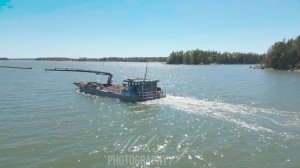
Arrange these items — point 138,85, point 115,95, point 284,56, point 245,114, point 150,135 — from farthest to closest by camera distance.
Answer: point 284,56, point 115,95, point 138,85, point 245,114, point 150,135

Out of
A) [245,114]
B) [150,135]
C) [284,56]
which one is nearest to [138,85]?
[245,114]

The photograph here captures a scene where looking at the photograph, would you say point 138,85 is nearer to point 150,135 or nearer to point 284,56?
point 150,135

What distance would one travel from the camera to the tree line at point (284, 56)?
163500 mm

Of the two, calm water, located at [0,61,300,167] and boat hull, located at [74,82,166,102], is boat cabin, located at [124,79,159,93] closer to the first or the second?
boat hull, located at [74,82,166,102]

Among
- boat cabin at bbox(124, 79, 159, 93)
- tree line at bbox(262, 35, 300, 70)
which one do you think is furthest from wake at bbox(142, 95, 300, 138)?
tree line at bbox(262, 35, 300, 70)

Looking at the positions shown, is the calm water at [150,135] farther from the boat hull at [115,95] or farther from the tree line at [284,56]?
the tree line at [284,56]

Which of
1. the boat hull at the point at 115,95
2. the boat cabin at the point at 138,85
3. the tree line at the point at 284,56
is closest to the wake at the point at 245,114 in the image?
the boat hull at the point at 115,95

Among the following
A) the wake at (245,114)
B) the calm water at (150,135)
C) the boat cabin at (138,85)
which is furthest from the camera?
the boat cabin at (138,85)

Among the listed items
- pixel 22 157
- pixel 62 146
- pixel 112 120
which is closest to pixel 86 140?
pixel 62 146

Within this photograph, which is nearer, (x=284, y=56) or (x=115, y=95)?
(x=115, y=95)

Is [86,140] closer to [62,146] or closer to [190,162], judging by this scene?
[62,146]

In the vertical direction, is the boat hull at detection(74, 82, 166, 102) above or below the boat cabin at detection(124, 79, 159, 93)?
below

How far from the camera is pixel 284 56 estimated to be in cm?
16425

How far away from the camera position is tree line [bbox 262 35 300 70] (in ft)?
536
